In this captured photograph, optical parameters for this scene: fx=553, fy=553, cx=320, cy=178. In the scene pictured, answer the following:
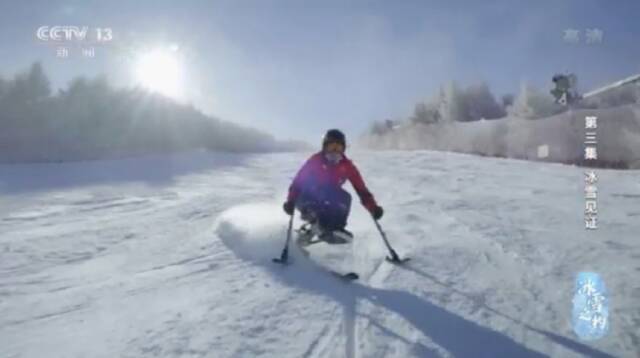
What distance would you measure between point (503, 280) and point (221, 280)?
3058 mm

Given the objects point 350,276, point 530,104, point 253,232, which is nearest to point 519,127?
point 530,104

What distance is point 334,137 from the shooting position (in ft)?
23.4

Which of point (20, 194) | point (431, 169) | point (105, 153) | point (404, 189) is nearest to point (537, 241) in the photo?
point (404, 189)

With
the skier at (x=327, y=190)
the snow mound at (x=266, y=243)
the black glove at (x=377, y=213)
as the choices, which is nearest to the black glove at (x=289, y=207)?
the skier at (x=327, y=190)

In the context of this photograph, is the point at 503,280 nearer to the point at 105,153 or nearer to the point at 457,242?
the point at 457,242

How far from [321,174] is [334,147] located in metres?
0.50

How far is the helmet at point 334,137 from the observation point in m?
7.14

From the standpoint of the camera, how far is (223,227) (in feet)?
29.6

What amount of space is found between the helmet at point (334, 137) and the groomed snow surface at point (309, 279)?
4.85ft

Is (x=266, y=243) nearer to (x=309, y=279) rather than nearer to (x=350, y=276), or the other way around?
(x=309, y=279)

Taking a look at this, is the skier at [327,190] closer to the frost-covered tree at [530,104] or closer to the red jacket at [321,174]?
the red jacket at [321,174]

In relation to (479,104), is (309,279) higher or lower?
lower

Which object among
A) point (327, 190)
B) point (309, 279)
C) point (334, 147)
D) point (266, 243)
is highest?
point (334, 147)

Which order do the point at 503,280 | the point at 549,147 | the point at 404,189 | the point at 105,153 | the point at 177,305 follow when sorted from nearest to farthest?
the point at 177,305 → the point at 503,280 → the point at 404,189 → the point at 549,147 → the point at 105,153
